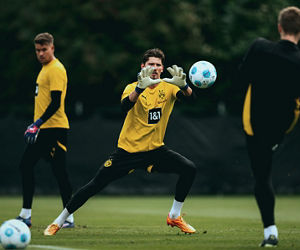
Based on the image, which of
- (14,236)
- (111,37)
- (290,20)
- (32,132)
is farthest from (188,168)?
(111,37)

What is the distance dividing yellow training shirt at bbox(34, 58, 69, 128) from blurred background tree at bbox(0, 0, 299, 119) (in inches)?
869

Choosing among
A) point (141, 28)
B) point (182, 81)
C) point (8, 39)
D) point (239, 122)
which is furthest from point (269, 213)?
point (8, 39)

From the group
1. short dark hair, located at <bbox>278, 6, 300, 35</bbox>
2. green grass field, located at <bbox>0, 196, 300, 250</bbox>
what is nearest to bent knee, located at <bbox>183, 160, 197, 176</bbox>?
green grass field, located at <bbox>0, 196, 300, 250</bbox>

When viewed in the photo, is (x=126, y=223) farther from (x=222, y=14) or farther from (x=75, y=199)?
(x=222, y=14)

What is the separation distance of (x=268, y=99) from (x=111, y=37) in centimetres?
2793

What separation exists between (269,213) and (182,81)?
85.8 inches

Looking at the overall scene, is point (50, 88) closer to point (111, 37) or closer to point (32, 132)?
point (32, 132)

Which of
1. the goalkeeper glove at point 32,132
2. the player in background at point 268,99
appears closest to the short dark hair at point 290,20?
the player in background at point 268,99

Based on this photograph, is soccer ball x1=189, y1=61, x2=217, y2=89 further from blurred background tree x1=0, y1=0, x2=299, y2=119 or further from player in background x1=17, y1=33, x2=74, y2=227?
blurred background tree x1=0, y1=0, x2=299, y2=119

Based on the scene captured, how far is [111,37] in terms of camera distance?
34906 mm

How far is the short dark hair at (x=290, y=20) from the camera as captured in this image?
23.8 feet

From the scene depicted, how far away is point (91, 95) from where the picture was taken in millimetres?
35750

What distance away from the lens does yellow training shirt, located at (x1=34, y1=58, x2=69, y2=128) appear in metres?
10.1

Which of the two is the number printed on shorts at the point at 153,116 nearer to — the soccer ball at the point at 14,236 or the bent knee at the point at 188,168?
the bent knee at the point at 188,168
